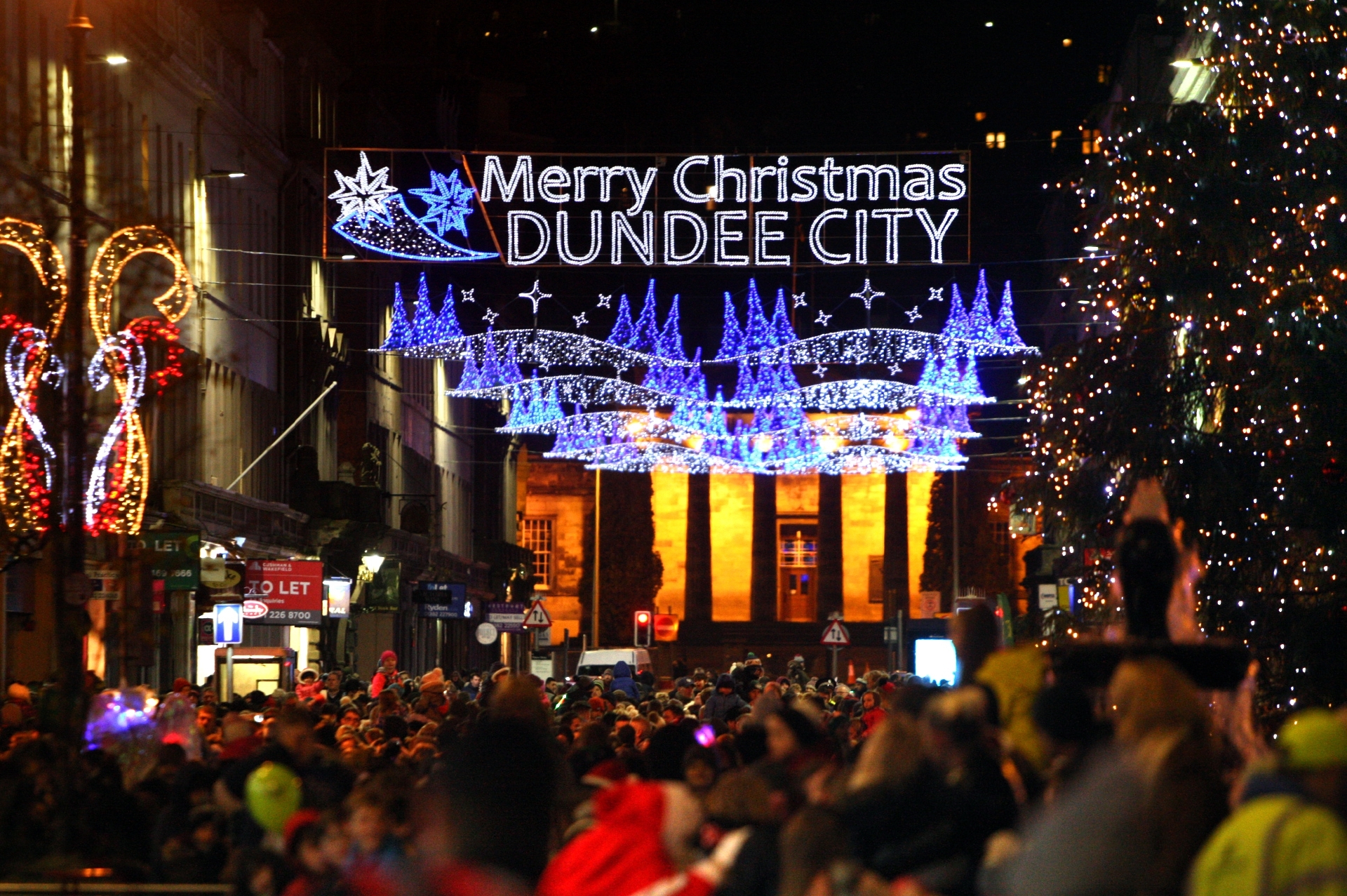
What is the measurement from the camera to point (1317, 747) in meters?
6.34

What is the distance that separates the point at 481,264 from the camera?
26172 mm

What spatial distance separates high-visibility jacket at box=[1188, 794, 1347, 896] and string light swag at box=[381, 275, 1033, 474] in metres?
21.2

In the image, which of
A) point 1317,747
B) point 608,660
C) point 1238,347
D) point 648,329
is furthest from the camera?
point 608,660

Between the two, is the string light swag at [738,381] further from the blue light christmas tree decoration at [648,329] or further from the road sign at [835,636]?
the road sign at [835,636]

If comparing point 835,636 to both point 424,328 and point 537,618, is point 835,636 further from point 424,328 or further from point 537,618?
point 424,328

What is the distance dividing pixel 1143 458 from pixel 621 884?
13.7m

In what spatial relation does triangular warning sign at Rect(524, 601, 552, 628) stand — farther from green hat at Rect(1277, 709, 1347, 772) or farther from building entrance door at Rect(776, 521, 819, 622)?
building entrance door at Rect(776, 521, 819, 622)

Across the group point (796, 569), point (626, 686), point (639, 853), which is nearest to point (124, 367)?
point (626, 686)

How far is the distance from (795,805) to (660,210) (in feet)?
59.2

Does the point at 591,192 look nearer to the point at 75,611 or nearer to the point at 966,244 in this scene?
the point at 966,244

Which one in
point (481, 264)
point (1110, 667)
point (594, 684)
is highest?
point (481, 264)

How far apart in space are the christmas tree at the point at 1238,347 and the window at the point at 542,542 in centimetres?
8503

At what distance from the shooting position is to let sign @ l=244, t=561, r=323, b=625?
30.8m

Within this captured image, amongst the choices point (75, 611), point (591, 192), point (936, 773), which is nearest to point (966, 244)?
point (591, 192)
